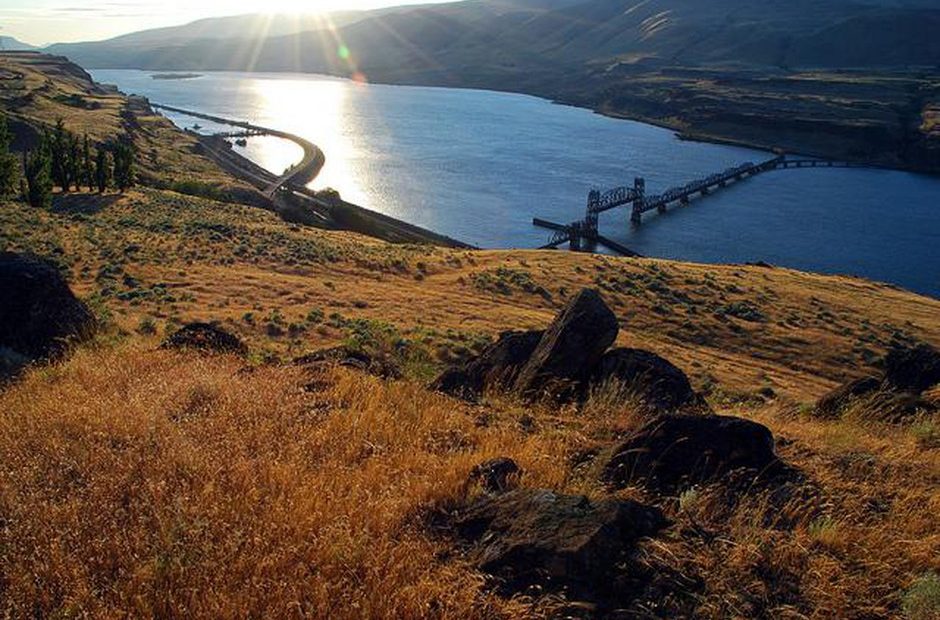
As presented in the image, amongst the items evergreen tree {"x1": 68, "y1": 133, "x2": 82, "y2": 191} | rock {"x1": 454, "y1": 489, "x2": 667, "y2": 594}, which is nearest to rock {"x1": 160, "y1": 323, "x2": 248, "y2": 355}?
rock {"x1": 454, "y1": 489, "x2": 667, "y2": 594}

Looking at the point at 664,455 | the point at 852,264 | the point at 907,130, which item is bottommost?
the point at 852,264

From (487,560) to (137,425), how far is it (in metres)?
3.69

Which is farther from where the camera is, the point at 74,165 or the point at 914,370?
the point at 74,165

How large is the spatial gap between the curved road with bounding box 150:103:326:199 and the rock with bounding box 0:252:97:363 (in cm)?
7277

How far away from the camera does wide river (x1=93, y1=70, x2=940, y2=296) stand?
255 ft

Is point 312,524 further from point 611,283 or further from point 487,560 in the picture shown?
point 611,283

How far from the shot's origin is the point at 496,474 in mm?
5691

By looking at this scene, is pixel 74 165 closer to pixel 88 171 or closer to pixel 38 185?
pixel 88 171

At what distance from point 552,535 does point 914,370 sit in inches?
468

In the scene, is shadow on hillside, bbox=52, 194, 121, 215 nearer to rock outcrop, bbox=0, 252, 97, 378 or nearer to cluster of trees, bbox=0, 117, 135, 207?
cluster of trees, bbox=0, 117, 135, 207

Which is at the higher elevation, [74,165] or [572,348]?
[74,165]

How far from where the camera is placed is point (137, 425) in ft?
19.9

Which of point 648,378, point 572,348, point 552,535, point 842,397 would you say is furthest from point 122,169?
point 552,535

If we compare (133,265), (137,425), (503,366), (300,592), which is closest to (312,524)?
(300,592)
